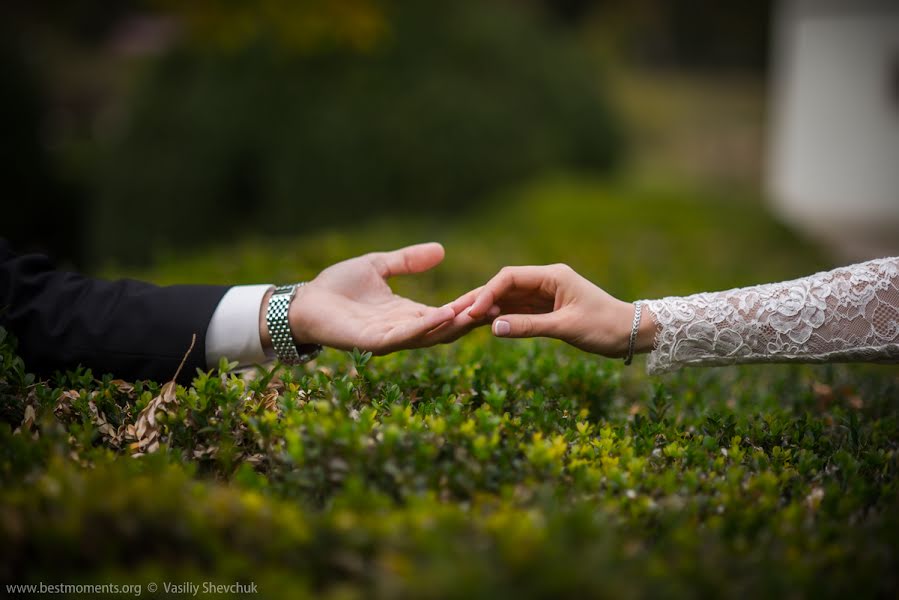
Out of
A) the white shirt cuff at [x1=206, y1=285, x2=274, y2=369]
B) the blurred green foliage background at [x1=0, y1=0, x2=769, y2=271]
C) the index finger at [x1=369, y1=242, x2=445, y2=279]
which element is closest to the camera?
Result: the white shirt cuff at [x1=206, y1=285, x2=274, y2=369]

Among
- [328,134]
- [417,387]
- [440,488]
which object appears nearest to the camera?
[440,488]

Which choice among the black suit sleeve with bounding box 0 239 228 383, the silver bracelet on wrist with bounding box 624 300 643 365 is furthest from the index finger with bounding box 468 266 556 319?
the black suit sleeve with bounding box 0 239 228 383

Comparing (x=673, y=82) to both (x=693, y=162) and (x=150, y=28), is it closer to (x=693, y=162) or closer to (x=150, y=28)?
(x=693, y=162)

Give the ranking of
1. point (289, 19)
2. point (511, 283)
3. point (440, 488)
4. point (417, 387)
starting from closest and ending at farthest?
point (440, 488)
point (511, 283)
point (417, 387)
point (289, 19)

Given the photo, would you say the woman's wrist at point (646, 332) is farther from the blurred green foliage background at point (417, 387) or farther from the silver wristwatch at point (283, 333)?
the silver wristwatch at point (283, 333)

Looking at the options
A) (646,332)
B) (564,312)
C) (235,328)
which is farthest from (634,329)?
(235,328)

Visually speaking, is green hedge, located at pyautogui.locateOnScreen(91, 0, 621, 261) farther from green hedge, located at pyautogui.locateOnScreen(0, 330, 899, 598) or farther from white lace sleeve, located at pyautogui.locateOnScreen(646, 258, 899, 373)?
white lace sleeve, located at pyautogui.locateOnScreen(646, 258, 899, 373)

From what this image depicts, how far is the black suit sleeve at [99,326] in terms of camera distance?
88.7 inches

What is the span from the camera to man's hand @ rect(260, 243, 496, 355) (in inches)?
87.6

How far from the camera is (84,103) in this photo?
80.4 feet

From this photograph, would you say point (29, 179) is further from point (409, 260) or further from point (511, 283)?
point (511, 283)

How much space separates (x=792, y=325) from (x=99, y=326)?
6.54 feet

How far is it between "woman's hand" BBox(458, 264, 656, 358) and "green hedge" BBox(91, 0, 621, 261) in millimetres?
7838

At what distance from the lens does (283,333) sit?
2396 millimetres
